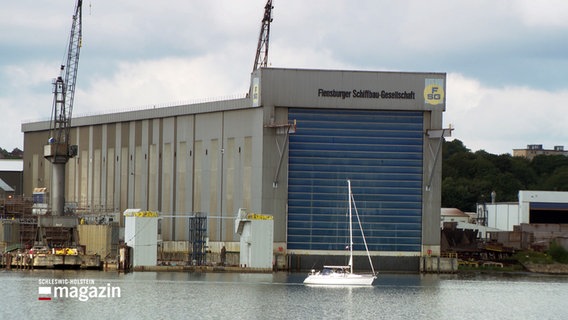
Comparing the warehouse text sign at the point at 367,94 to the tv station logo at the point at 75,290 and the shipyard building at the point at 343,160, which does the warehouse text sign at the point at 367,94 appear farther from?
the tv station logo at the point at 75,290

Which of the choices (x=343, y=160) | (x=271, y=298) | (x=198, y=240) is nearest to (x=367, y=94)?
(x=343, y=160)

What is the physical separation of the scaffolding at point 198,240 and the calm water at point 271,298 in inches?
205

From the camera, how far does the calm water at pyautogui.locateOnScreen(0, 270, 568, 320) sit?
373ft

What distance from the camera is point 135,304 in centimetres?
11888

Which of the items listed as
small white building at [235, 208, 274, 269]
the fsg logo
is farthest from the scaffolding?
the fsg logo

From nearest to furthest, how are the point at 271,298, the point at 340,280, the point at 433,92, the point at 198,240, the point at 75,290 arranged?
the point at 271,298, the point at 75,290, the point at 340,280, the point at 198,240, the point at 433,92

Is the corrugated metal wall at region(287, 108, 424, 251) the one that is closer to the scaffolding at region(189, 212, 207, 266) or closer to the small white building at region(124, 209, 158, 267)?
the scaffolding at region(189, 212, 207, 266)

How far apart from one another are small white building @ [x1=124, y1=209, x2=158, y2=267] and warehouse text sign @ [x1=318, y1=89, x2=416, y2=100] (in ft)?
84.8

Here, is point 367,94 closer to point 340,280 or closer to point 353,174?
point 353,174

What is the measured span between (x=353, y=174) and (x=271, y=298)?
149 ft

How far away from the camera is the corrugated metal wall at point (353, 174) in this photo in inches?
6772

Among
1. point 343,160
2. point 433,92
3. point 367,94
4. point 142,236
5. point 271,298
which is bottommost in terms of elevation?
point 271,298

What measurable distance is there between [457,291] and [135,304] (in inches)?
1589

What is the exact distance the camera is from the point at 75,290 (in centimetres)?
13125
